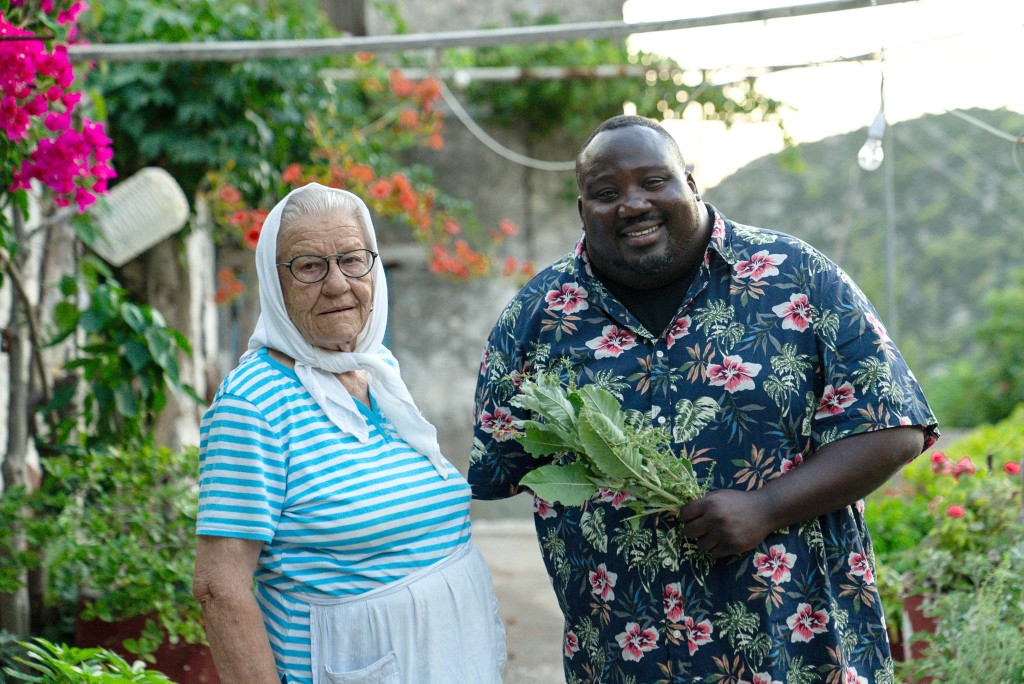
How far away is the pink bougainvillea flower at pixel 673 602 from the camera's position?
210 cm

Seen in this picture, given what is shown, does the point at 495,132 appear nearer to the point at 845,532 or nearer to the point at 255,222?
the point at 255,222

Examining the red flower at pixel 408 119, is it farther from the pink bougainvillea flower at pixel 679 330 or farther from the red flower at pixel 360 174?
the pink bougainvillea flower at pixel 679 330

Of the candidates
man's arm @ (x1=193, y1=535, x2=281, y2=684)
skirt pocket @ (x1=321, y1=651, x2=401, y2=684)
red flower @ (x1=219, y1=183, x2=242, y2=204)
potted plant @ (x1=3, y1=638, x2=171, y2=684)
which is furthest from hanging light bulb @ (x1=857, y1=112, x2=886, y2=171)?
red flower @ (x1=219, y1=183, x2=242, y2=204)

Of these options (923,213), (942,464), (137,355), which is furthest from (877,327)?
(923,213)

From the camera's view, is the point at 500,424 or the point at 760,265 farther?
the point at 500,424

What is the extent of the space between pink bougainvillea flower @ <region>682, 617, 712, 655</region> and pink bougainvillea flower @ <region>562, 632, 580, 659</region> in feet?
0.93

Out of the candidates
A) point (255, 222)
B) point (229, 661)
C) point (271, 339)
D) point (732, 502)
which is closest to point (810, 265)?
point (732, 502)

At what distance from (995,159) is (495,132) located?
15.7 metres

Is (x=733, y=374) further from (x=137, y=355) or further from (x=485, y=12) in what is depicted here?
(x=485, y=12)

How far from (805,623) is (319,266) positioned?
119cm

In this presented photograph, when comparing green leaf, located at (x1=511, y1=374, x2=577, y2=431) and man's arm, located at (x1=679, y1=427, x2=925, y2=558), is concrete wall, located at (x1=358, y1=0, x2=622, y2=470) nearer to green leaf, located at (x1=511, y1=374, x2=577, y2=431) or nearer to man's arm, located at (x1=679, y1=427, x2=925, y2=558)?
green leaf, located at (x1=511, y1=374, x2=577, y2=431)

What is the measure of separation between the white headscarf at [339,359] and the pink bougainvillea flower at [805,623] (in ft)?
2.49

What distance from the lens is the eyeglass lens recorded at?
2182 mm

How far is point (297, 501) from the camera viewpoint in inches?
80.0
